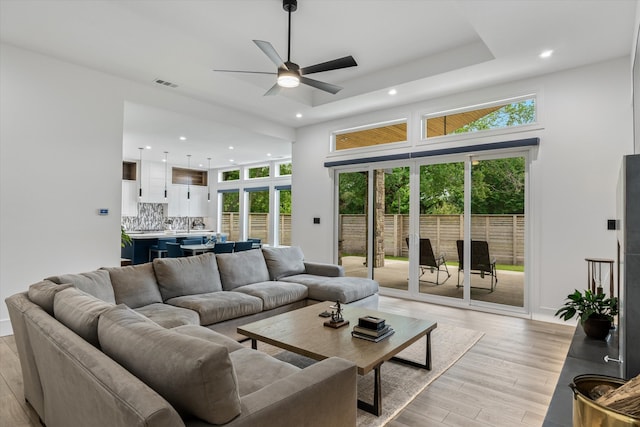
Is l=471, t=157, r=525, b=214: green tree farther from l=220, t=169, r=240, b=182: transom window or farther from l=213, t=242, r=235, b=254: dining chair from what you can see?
l=220, t=169, r=240, b=182: transom window

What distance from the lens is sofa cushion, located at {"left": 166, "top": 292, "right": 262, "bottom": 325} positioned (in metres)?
3.27

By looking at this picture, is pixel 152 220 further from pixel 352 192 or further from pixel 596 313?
pixel 596 313

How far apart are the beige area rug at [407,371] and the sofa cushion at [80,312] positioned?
64.4 inches

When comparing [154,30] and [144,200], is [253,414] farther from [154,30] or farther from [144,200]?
[144,200]

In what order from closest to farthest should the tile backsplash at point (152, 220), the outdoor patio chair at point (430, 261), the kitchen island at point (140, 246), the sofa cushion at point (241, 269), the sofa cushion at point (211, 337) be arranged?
the sofa cushion at point (211, 337) → the sofa cushion at point (241, 269) → the outdoor patio chair at point (430, 261) → the kitchen island at point (140, 246) → the tile backsplash at point (152, 220)

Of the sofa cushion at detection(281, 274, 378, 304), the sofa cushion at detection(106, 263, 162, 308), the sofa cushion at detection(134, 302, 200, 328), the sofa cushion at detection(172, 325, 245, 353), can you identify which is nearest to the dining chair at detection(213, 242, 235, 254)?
the sofa cushion at detection(281, 274, 378, 304)

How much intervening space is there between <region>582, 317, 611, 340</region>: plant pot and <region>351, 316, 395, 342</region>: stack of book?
65.9 inches

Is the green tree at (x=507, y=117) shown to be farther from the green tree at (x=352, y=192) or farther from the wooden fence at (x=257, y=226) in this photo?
the wooden fence at (x=257, y=226)

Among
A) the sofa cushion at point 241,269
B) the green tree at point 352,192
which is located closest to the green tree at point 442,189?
the green tree at point 352,192

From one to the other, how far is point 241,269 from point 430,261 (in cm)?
304

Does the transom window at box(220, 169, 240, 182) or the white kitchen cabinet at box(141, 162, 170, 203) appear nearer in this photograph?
the white kitchen cabinet at box(141, 162, 170, 203)

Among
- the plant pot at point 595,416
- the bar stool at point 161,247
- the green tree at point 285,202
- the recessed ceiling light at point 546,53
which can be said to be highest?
the recessed ceiling light at point 546,53

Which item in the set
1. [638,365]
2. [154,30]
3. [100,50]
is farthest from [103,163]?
[638,365]

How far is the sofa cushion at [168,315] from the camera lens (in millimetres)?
2816
